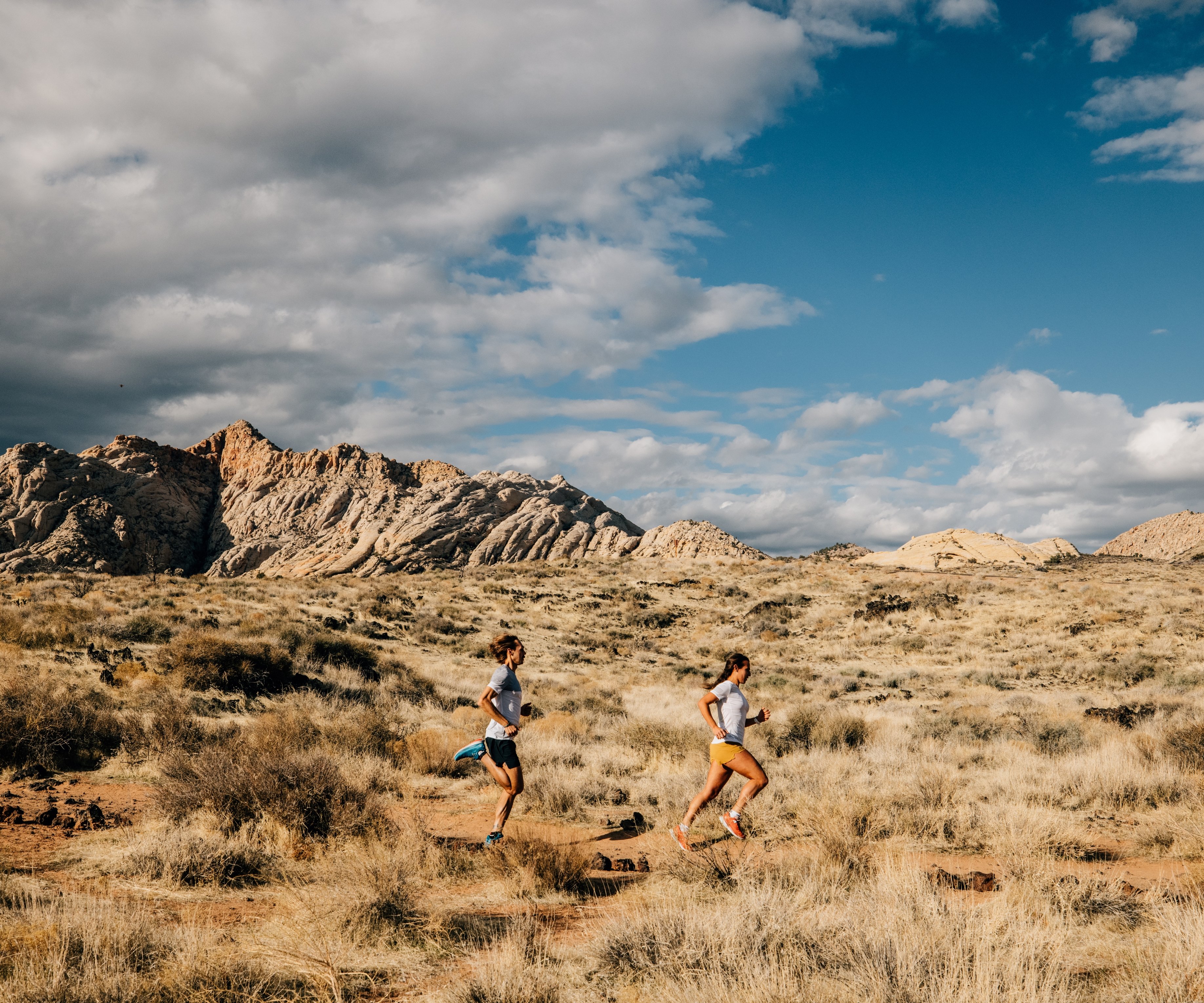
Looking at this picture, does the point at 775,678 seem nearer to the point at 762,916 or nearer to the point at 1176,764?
the point at 1176,764

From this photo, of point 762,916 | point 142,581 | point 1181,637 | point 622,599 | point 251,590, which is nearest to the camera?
point 762,916

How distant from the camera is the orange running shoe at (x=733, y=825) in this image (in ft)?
23.5

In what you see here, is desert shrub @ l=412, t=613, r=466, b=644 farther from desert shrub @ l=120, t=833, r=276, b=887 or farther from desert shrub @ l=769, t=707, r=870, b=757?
desert shrub @ l=120, t=833, r=276, b=887

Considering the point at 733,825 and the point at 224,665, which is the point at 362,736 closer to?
the point at 224,665

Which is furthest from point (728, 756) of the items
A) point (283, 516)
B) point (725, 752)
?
point (283, 516)

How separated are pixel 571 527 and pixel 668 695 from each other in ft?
168

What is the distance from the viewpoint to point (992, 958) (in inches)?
154

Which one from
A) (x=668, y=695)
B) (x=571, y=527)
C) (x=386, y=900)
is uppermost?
(x=571, y=527)

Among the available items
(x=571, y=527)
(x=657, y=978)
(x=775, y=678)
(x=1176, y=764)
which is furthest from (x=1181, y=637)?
(x=571, y=527)

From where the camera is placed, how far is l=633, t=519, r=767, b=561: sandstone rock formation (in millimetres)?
60344

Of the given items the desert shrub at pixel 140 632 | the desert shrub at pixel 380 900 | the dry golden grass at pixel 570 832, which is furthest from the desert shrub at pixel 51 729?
the desert shrub at pixel 380 900

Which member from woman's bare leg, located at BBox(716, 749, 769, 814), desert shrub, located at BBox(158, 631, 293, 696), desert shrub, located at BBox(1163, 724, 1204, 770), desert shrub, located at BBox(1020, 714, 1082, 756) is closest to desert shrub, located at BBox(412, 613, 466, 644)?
desert shrub, located at BBox(158, 631, 293, 696)

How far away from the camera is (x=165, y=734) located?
10.9m

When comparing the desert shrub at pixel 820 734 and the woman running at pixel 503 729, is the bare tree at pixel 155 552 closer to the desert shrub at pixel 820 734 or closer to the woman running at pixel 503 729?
the desert shrub at pixel 820 734
